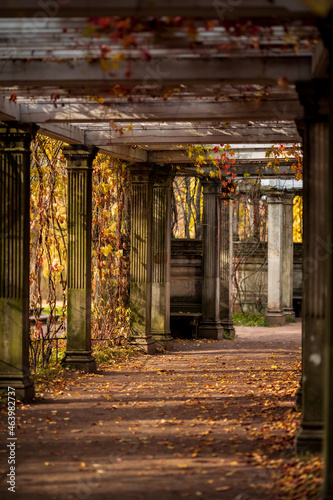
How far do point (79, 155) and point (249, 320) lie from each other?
1210cm

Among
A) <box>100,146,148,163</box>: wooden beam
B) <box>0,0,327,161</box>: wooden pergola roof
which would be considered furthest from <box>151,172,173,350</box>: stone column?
<box>0,0,327,161</box>: wooden pergola roof

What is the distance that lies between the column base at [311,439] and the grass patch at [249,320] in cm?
1417

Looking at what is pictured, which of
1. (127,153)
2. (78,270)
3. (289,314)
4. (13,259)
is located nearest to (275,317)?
(289,314)

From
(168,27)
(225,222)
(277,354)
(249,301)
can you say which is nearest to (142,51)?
(168,27)

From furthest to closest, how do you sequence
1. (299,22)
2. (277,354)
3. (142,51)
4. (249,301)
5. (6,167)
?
(249,301) < (277,354) < (6,167) < (142,51) < (299,22)

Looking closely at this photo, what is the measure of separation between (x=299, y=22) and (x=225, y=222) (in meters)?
12.3

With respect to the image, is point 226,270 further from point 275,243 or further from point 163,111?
point 163,111

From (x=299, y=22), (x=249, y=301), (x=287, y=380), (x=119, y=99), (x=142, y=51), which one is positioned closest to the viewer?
(x=299, y=22)

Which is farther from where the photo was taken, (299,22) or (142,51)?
(142,51)

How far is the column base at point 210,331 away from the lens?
56.0ft

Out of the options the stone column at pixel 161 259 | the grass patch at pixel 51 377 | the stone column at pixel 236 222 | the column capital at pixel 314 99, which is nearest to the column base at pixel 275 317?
the stone column at pixel 236 222

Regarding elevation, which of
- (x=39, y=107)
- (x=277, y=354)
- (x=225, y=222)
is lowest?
(x=277, y=354)

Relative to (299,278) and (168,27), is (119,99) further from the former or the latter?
(299,278)

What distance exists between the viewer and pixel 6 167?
898cm
